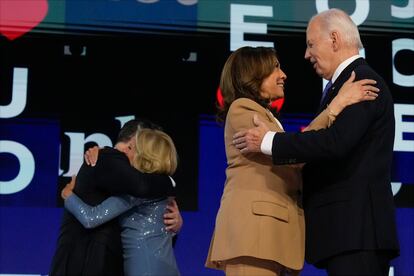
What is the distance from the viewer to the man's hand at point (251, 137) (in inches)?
82.2

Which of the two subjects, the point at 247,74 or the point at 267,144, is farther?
the point at 247,74

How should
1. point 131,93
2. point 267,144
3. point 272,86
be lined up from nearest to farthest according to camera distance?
1. point 267,144
2. point 272,86
3. point 131,93

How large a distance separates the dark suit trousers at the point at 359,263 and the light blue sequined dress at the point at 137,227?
84 centimetres

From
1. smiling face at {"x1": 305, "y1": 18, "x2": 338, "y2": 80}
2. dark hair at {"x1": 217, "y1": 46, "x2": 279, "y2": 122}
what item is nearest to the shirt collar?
smiling face at {"x1": 305, "y1": 18, "x2": 338, "y2": 80}

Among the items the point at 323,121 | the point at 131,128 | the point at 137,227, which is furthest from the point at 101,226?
the point at 323,121

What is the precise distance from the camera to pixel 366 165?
2.02 m

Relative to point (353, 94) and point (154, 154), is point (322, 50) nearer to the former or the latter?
point (353, 94)

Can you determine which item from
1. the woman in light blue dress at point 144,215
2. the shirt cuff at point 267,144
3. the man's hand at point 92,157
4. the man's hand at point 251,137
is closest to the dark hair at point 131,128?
the woman in light blue dress at point 144,215

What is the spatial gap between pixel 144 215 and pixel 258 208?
2.27 ft

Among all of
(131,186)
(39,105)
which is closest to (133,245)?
(131,186)

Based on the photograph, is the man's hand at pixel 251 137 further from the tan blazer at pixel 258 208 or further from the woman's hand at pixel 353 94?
the woman's hand at pixel 353 94

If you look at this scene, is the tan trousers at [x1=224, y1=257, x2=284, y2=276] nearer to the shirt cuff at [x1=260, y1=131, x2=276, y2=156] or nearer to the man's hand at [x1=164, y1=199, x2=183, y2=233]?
the shirt cuff at [x1=260, y1=131, x2=276, y2=156]

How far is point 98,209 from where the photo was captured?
2570 mm

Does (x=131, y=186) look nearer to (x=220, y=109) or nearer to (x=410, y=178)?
(x=220, y=109)
